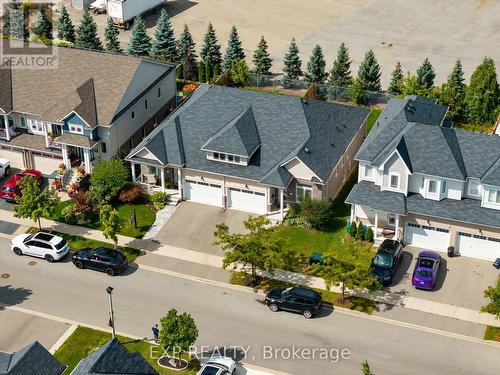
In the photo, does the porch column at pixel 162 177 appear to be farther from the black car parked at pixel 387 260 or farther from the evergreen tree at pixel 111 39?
the evergreen tree at pixel 111 39

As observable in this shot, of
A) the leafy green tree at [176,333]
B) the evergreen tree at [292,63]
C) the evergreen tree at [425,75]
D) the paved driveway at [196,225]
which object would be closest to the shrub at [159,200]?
the paved driveway at [196,225]

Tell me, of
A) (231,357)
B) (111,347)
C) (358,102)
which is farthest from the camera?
(358,102)

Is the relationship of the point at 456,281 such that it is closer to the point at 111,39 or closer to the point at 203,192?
the point at 203,192

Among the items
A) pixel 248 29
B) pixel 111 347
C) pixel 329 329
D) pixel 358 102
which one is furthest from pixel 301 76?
pixel 111 347

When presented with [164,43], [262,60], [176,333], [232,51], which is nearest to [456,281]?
[176,333]

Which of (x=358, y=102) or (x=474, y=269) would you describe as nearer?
(x=474, y=269)

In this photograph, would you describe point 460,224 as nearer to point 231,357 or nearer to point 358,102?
point 231,357

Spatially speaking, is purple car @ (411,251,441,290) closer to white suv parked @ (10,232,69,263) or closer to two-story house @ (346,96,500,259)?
two-story house @ (346,96,500,259)
